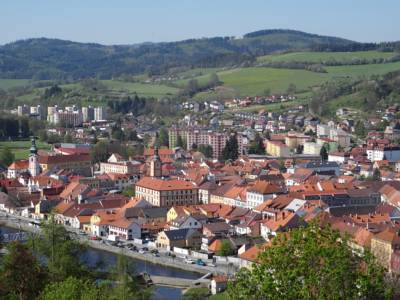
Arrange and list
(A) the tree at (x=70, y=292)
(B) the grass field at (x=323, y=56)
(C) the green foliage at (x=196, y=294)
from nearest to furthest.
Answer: (A) the tree at (x=70, y=292)
(C) the green foliage at (x=196, y=294)
(B) the grass field at (x=323, y=56)

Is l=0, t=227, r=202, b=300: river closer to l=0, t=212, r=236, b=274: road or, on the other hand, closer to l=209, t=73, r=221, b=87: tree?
l=0, t=212, r=236, b=274: road

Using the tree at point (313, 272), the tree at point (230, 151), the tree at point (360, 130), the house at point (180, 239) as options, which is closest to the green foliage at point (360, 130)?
the tree at point (360, 130)

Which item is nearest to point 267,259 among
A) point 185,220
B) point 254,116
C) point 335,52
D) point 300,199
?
point 185,220

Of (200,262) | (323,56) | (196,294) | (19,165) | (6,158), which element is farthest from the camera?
(323,56)

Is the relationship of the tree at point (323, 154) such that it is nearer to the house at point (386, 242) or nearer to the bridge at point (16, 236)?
the bridge at point (16, 236)

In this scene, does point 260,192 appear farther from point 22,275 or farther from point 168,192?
point 22,275

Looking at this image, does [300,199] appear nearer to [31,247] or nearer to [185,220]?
[185,220]

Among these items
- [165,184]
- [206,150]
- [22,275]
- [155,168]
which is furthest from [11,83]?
[22,275]
